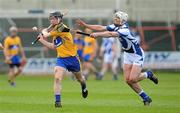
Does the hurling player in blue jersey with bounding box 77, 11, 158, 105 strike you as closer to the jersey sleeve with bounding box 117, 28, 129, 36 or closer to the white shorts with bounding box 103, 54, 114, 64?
the jersey sleeve with bounding box 117, 28, 129, 36

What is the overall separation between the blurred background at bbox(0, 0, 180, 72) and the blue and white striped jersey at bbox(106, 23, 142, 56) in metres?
15.9

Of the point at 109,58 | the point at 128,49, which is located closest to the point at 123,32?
the point at 128,49

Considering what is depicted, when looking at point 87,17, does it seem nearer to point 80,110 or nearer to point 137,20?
point 137,20

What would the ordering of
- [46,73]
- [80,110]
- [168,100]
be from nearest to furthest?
[80,110], [168,100], [46,73]

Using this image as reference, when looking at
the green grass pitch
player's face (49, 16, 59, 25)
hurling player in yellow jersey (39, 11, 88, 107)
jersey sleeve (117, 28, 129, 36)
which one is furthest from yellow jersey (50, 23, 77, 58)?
jersey sleeve (117, 28, 129, 36)

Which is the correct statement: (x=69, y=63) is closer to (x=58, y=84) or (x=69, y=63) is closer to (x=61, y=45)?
(x=61, y=45)

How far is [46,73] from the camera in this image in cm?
3584

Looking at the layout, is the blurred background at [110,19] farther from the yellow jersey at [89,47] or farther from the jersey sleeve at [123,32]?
the jersey sleeve at [123,32]

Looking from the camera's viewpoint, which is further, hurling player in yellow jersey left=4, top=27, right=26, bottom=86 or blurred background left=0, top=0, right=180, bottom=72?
blurred background left=0, top=0, right=180, bottom=72

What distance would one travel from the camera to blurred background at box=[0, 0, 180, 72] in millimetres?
36812

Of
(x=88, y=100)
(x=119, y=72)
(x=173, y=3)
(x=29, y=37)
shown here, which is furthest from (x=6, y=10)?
(x=88, y=100)

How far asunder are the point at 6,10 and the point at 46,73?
495cm

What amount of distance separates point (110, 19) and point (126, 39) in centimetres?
1878

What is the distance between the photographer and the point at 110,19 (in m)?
36.9
